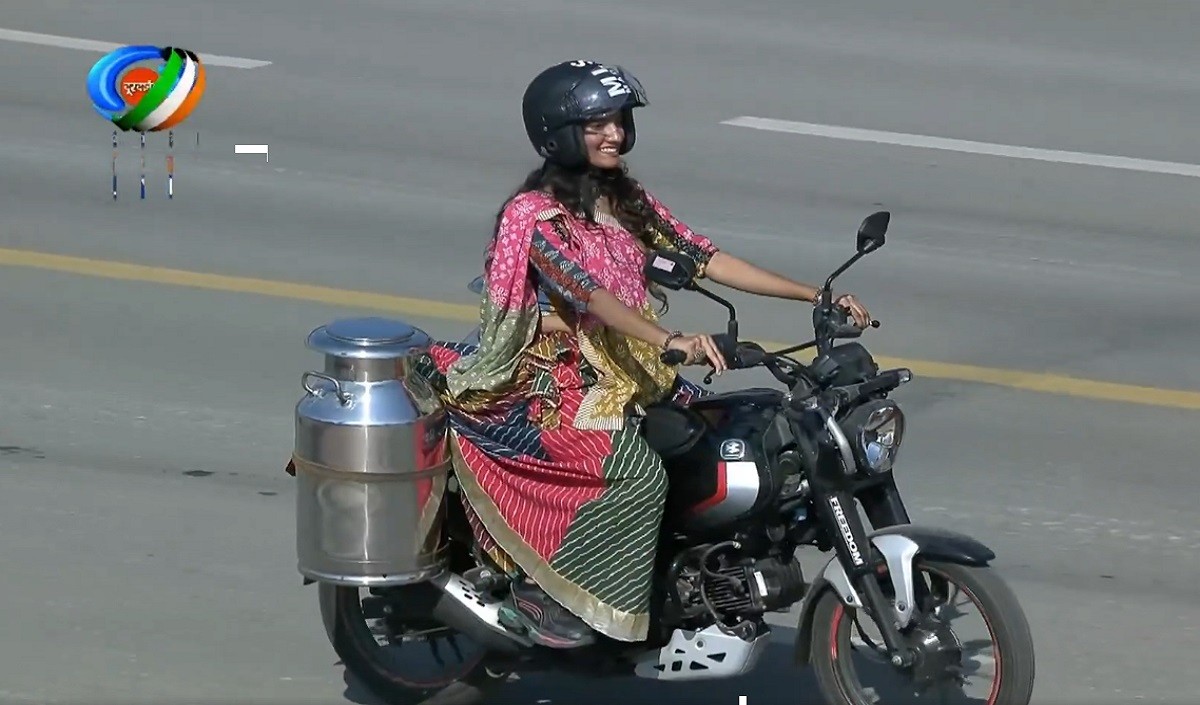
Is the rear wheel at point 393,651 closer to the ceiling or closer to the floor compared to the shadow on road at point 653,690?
closer to the ceiling

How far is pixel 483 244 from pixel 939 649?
18.6ft

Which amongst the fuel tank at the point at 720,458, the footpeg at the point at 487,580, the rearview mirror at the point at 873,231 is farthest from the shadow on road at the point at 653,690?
the rearview mirror at the point at 873,231

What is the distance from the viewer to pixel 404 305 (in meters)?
9.40

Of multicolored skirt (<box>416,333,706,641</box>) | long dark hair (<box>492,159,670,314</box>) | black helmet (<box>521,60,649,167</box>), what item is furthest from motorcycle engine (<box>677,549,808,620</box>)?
black helmet (<box>521,60,649,167</box>)

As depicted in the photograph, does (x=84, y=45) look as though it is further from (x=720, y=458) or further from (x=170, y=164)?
(x=720, y=458)

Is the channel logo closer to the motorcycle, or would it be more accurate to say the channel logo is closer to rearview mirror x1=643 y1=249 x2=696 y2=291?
the motorcycle

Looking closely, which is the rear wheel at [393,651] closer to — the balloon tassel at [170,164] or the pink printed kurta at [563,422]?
the pink printed kurta at [563,422]

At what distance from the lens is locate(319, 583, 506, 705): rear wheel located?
562cm

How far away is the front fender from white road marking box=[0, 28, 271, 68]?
914 cm

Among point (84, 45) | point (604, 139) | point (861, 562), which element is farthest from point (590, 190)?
point (84, 45)

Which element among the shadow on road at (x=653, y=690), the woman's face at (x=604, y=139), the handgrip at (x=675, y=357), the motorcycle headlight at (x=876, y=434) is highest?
the woman's face at (x=604, y=139)

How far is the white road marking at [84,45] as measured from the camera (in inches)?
532

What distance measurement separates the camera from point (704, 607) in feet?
17.3

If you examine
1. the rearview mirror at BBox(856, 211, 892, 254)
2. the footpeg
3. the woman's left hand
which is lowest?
the footpeg
